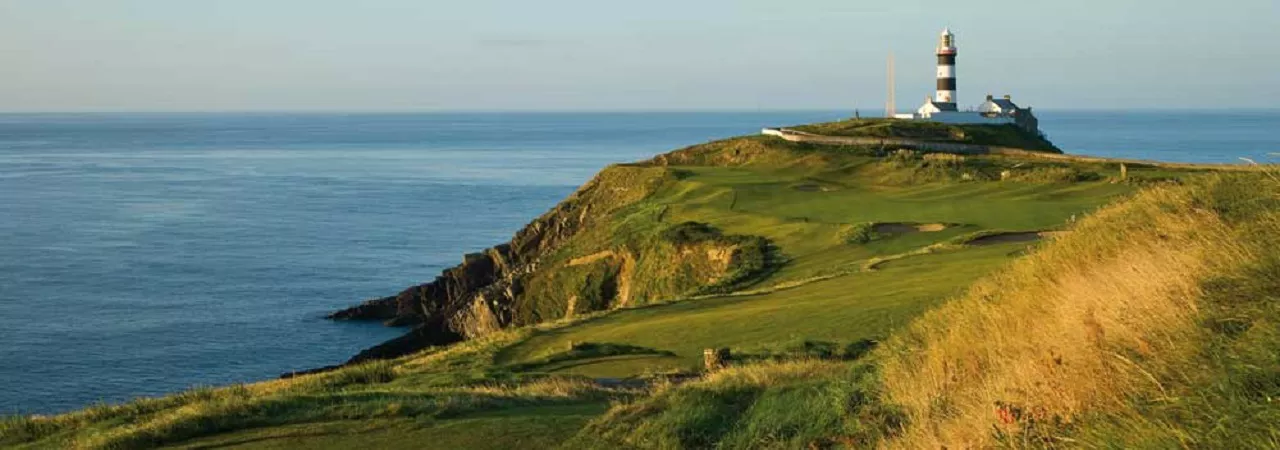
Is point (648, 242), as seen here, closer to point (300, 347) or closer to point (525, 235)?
point (300, 347)

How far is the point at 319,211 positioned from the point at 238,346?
44.4 metres

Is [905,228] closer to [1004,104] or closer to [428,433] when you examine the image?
[428,433]

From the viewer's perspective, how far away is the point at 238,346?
41.7 meters

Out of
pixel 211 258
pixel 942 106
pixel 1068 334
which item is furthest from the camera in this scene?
pixel 942 106

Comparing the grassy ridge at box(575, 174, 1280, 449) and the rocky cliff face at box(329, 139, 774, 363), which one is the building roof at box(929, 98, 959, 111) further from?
the grassy ridge at box(575, 174, 1280, 449)

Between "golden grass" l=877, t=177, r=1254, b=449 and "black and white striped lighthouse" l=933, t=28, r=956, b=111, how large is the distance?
74004mm

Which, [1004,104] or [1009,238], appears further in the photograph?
[1004,104]

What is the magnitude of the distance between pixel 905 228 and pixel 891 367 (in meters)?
24.6

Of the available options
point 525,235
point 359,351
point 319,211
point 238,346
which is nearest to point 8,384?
point 238,346

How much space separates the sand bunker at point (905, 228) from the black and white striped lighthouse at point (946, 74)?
50263 mm

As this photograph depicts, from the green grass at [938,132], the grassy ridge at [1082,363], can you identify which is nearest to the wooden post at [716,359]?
the grassy ridge at [1082,363]

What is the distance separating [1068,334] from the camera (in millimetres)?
8305

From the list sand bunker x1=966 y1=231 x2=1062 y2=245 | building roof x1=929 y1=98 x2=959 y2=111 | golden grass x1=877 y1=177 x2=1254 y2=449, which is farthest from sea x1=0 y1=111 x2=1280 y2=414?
building roof x1=929 y1=98 x2=959 y2=111

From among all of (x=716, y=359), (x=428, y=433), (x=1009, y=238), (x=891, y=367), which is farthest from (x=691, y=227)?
(x=891, y=367)
